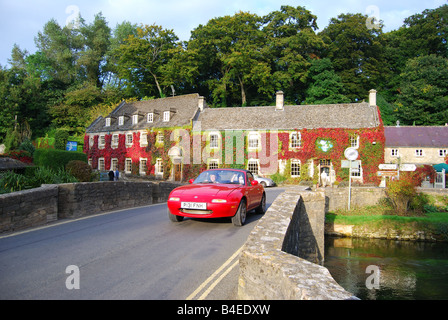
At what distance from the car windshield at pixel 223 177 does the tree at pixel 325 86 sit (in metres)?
37.9

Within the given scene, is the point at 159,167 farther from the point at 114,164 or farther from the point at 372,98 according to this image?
the point at 372,98

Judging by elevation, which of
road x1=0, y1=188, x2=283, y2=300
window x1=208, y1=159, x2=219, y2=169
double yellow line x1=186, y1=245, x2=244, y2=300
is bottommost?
double yellow line x1=186, y1=245, x2=244, y2=300

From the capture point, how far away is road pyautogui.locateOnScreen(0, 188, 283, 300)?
13.7 feet

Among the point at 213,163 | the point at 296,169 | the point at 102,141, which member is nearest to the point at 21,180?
the point at 213,163

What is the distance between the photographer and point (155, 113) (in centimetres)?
4097

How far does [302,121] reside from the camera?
1346 inches

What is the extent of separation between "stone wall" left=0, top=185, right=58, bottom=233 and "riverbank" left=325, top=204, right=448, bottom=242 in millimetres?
16674

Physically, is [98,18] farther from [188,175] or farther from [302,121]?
[302,121]

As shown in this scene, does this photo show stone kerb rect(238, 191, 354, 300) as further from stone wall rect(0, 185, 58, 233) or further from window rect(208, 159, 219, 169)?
window rect(208, 159, 219, 169)

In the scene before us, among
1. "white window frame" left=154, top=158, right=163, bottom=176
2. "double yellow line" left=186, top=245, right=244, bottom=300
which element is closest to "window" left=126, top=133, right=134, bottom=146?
"white window frame" left=154, top=158, right=163, bottom=176

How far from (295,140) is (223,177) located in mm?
25574

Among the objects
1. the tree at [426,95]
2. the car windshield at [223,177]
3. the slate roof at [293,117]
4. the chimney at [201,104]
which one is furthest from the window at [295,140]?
the car windshield at [223,177]

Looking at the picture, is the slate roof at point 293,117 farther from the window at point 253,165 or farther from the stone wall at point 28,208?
the stone wall at point 28,208

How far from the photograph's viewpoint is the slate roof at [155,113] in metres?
38.4
